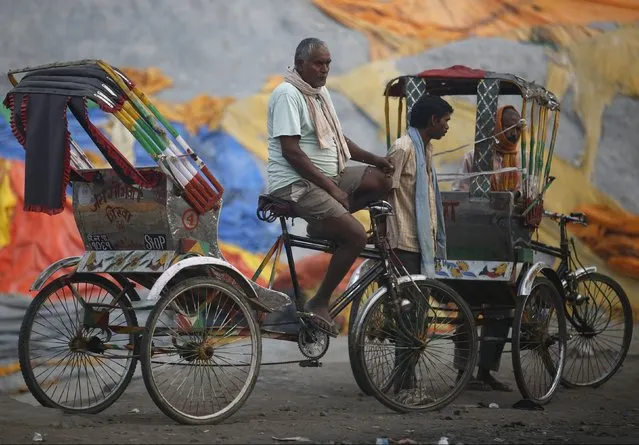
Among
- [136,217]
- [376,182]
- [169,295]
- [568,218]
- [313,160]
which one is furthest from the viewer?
[568,218]

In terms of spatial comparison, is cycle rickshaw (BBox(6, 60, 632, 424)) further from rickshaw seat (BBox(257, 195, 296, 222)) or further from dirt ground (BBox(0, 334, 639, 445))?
dirt ground (BBox(0, 334, 639, 445))

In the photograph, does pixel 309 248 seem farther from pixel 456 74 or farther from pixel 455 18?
pixel 455 18

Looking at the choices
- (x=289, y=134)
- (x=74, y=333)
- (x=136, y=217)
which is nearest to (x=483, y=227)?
(x=289, y=134)

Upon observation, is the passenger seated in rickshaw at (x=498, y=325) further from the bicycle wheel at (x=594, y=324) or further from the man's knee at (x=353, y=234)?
the man's knee at (x=353, y=234)

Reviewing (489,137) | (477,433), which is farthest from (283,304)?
(489,137)

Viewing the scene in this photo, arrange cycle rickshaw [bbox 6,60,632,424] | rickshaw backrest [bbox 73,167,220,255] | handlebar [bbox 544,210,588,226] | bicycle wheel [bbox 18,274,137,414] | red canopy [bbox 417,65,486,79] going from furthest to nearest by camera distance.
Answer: handlebar [bbox 544,210,588,226] < red canopy [bbox 417,65,486,79] < bicycle wheel [bbox 18,274,137,414] < rickshaw backrest [bbox 73,167,220,255] < cycle rickshaw [bbox 6,60,632,424]

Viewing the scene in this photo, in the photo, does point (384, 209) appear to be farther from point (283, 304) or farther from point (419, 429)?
point (419, 429)

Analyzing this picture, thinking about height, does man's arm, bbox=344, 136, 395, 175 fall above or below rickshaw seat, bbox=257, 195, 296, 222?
above

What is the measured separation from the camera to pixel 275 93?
268 inches

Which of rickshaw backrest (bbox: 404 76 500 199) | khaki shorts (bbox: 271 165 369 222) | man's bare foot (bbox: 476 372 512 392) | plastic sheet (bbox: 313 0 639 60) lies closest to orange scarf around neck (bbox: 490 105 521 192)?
rickshaw backrest (bbox: 404 76 500 199)

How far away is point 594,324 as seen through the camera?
29.9ft

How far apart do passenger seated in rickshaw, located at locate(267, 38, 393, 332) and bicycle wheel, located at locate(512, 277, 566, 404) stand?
4.89 ft

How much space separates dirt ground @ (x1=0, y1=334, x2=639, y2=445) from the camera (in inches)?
244

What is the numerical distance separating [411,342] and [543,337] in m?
1.20
